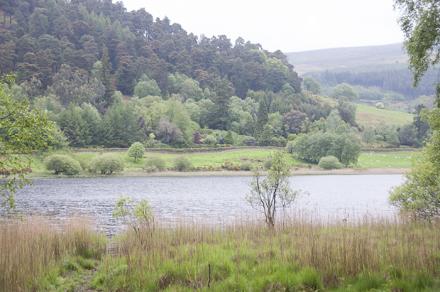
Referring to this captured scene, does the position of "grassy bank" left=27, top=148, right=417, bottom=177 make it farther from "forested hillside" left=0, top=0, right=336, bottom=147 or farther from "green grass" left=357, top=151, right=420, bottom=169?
"forested hillside" left=0, top=0, right=336, bottom=147

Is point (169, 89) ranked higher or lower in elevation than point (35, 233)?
higher

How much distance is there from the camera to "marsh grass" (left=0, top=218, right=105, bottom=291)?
1305 cm

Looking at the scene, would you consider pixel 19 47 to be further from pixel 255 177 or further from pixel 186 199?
pixel 255 177

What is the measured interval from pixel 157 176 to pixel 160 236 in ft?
269

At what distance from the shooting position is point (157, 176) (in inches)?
3895

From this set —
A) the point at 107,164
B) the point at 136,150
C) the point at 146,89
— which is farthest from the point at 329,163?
the point at 146,89

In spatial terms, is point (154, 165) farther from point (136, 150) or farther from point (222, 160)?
point (222, 160)

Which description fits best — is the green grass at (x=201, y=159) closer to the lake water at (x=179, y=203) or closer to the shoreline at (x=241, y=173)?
the shoreline at (x=241, y=173)

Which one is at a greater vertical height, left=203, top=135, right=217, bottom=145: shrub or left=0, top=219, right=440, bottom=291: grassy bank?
left=203, top=135, right=217, bottom=145: shrub

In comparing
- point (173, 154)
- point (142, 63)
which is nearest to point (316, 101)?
point (142, 63)

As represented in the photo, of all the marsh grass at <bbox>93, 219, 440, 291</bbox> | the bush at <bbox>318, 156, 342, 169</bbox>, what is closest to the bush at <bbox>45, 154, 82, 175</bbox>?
the bush at <bbox>318, 156, 342, 169</bbox>

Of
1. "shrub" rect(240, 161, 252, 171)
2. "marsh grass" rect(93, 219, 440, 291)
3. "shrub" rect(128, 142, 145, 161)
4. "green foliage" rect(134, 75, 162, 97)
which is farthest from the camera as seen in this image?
"green foliage" rect(134, 75, 162, 97)

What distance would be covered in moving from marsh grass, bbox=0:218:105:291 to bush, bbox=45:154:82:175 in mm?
75780

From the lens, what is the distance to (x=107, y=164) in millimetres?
95562
